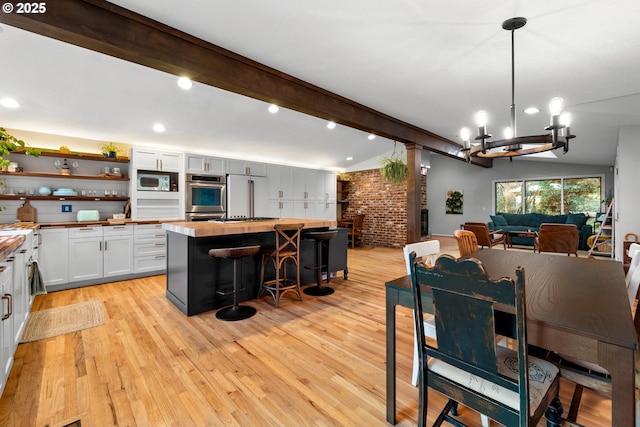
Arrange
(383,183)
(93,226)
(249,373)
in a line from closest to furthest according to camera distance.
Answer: (249,373)
(93,226)
(383,183)

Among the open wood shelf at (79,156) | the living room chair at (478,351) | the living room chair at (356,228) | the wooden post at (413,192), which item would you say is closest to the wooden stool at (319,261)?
the wooden post at (413,192)

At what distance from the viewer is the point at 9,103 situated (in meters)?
3.60

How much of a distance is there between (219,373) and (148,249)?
3.48 meters

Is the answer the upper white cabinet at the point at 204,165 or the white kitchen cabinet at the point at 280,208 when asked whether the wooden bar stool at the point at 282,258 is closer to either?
the upper white cabinet at the point at 204,165

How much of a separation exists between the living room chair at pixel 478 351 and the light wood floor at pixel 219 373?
21.5 inches

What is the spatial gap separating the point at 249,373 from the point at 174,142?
4.65 metres

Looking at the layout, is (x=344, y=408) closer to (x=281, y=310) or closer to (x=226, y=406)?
(x=226, y=406)

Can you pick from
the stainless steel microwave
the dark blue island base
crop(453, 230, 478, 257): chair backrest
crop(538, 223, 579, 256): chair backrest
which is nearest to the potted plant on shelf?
the stainless steel microwave

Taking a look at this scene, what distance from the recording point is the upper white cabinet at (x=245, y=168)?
6062mm

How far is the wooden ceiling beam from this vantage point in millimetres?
1828

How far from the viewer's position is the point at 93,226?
429 centimetres

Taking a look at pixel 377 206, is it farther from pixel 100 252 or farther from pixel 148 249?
pixel 100 252

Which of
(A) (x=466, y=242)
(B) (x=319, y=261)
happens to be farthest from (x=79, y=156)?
(A) (x=466, y=242)

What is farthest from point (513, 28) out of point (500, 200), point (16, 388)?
point (500, 200)
